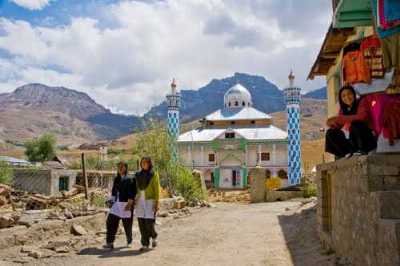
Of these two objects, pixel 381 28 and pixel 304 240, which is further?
pixel 304 240

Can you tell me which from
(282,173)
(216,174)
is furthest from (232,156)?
(282,173)

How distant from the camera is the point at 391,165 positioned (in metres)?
5.08

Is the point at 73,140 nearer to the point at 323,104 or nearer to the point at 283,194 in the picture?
the point at 323,104

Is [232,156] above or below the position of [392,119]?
above

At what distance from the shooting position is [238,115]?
46750 millimetres

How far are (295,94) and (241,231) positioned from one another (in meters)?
27.8

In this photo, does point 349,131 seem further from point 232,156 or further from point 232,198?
point 232,156

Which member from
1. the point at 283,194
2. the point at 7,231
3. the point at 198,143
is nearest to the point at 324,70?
the point at 7,231

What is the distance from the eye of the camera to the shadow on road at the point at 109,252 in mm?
8484

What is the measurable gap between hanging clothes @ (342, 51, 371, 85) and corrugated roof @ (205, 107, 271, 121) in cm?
3782

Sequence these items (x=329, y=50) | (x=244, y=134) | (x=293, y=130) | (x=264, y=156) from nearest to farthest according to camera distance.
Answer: (x=329, y=50) < (x=293, y=130) < (x=264, y=156) < (x=244, y=134)

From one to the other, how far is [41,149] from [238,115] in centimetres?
2363

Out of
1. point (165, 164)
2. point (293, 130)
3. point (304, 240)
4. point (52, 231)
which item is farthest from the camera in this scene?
point (293, 130)

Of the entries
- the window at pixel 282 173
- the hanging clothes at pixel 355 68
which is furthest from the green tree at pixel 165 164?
the window at pixel 282 173
